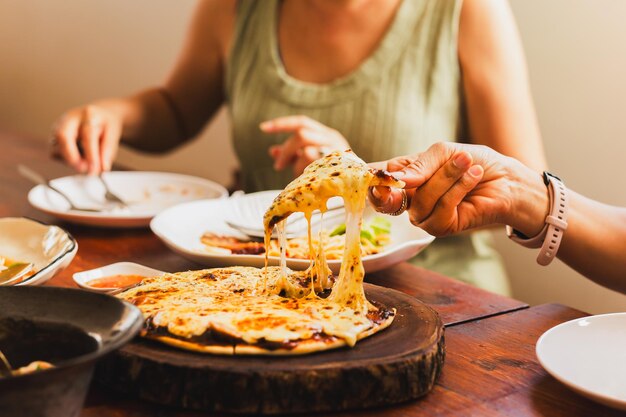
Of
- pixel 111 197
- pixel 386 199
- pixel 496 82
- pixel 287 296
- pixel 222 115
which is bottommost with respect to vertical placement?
pixel 222 115

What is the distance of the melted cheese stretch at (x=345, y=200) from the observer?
1.11m

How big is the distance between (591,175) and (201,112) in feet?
4.79

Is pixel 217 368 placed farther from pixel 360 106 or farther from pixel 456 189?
pixel 360 106

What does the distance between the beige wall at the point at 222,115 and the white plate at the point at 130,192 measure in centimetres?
131

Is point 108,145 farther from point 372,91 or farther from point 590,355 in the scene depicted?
point 590,355

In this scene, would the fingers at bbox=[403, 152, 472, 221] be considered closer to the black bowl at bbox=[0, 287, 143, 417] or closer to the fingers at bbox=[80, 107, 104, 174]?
the black bowl at bbox=[0, 287, 143, 417]

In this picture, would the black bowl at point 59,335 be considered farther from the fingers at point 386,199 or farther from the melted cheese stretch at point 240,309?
the fingers at point 386,199

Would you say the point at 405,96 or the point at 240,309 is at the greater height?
the point at 405,96

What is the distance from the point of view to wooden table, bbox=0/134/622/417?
3.14ft

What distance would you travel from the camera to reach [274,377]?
91 centimetres

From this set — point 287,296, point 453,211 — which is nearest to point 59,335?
point 287,296

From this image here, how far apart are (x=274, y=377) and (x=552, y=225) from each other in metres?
0.74

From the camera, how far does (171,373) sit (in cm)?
93

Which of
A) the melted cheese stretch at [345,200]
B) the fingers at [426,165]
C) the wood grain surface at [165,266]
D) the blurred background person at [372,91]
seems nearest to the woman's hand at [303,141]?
the blurred background person at [372,91]
